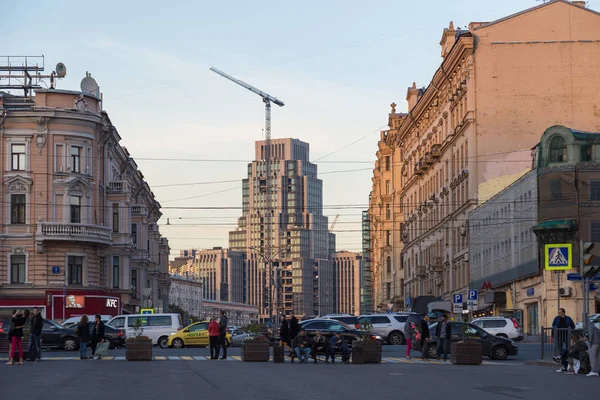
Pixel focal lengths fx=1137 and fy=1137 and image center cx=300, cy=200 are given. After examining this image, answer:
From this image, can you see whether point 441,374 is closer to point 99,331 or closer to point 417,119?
point 99,331

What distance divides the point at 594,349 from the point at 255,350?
505 inches

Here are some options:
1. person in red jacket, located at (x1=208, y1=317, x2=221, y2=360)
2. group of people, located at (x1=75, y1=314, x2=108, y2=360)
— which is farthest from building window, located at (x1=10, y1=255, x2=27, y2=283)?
person in red jacket, located at (x1=208, y1=317, x2=221, y2=360)

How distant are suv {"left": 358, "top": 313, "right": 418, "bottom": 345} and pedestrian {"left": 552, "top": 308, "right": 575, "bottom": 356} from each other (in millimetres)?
20763

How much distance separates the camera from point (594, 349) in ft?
96.0

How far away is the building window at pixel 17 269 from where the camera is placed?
236 ft

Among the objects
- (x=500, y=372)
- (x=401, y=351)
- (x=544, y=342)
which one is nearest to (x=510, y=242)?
(x=401, y=351)

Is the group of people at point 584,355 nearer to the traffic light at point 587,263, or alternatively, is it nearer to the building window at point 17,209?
the traffic light at point 587,263

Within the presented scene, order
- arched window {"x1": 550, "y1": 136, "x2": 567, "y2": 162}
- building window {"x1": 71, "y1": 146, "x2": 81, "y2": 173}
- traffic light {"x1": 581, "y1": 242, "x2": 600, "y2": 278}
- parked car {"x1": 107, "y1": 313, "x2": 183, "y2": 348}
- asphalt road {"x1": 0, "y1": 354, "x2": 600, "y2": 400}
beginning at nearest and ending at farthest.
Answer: asphalt road {"x1": 0, "y1": 354, "x2": 600, "y2": 400}, traffic light {"x1": 581, "y1": 242, "x2": 600, "y2": 278}, parked car {"x1": 107, "y1": 313, "x2": 183, "y2": 348}, arched window {"x1": 550, "y1": 136, "x2": 567, "y2": 162}, building window {"x1": 71, "y1": 146, "x2": 81, "y2": 173}

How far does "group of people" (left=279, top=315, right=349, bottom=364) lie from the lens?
37.8m

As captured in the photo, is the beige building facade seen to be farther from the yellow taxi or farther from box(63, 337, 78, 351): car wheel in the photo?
box(63, 337, 78, 351): car wheel

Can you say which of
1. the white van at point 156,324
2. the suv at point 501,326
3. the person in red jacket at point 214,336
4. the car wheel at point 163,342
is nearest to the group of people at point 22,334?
the person in red jacket at point 214,336

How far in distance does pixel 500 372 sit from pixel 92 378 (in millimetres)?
11211

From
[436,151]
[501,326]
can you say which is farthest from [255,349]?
[436,151]

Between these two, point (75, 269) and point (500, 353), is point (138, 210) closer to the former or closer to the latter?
point (75, 269)
